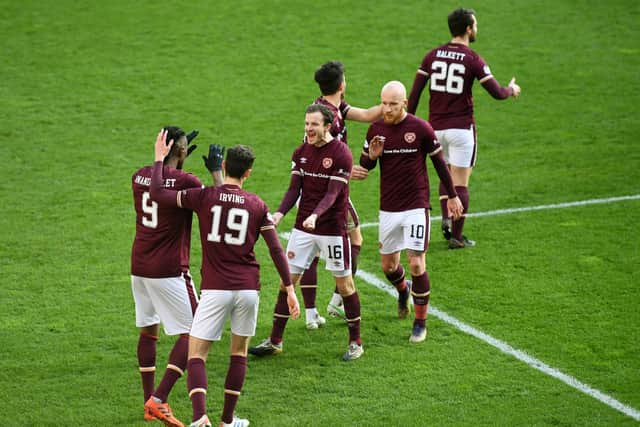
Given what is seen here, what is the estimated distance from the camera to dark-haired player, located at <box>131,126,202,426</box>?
295 inches

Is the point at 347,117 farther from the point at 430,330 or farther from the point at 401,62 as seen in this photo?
the point at 401,62

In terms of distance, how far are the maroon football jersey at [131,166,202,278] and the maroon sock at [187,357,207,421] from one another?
2.48ft

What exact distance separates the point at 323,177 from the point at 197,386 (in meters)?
2.29

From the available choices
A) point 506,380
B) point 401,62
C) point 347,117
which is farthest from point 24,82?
point 506,380

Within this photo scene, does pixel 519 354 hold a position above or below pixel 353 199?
below

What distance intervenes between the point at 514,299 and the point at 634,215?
3.07 metres

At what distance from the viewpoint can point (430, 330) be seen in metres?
9.38

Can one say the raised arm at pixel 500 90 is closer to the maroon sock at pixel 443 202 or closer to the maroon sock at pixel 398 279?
the maroon sock at pixel 443 202

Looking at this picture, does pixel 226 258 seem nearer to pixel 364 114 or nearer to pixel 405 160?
pixel 405 160

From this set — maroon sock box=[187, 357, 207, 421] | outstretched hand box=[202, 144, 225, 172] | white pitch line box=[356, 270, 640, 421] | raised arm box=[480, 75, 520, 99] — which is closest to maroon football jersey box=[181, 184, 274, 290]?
outstretched hand box=[202, 144, 225, 172]

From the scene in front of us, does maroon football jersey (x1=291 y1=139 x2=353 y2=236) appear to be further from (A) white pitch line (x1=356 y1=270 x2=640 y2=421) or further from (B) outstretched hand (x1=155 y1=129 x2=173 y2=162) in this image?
(A) white pitch line (x1=356 y1=270 x2=640 y2=421)

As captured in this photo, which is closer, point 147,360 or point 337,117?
point 147,360

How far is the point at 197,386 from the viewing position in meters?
7.23

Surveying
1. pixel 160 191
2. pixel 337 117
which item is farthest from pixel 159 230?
pixel 337 117
